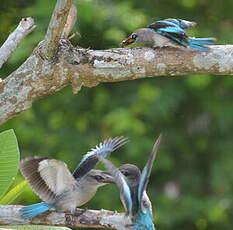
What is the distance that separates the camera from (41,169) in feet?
12.2

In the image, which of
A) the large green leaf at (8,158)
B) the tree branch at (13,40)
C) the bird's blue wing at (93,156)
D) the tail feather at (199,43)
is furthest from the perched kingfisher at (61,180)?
the tail feather at (199,43)

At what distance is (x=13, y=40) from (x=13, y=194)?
66cm

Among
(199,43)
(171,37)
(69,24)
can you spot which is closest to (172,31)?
(171,37)

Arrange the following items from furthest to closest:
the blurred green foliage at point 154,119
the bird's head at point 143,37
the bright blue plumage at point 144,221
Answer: the blurred green foliage at point 154,119
the bird's head at point 143,37
the bright blue plumage at point 144,221

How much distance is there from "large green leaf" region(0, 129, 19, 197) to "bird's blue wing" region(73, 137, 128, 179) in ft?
1.75

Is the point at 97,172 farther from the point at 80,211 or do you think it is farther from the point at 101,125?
the point at 101,125

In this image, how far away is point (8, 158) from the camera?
11.2ft

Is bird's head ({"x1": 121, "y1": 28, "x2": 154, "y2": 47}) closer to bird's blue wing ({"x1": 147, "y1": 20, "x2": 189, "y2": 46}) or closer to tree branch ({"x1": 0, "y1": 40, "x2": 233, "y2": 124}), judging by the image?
bird's blue wing ({"x1": 147, "y1": 20, "x2": 189, "y2": 46})

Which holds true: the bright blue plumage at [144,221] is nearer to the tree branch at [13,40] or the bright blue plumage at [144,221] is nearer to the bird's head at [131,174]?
the bird's head at [131,174]

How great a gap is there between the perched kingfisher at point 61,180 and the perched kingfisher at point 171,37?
573mm

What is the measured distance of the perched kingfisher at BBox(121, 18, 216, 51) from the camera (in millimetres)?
3535

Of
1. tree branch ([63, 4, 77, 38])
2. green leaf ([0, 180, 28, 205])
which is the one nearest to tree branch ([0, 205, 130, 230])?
green leaf ([0, 180, 28, 205])

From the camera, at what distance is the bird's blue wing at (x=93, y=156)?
3869mm

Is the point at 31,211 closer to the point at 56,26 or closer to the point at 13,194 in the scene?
the point at 13,194
